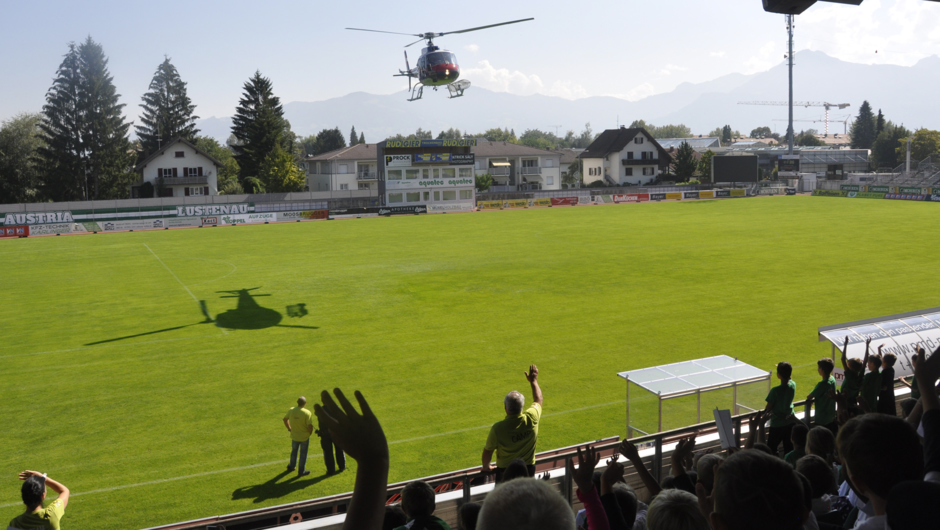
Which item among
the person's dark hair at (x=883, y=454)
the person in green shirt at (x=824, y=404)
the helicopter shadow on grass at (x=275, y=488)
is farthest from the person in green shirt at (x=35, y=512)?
the person in green shirt at (x=824, y=404)

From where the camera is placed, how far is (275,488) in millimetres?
11125

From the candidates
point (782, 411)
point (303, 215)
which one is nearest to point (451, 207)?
point (303, 215)

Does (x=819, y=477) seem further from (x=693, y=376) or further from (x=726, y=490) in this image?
(x=693, y=376)

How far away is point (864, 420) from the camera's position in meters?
3.25

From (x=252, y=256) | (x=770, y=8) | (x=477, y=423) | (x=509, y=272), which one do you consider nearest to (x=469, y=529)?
(x=770, y=8)

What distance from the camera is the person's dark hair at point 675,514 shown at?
A: 10.9 ft

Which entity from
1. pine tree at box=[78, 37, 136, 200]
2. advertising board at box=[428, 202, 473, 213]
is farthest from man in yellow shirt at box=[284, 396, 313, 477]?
pine tree at box=[78, 37, 136, 200]

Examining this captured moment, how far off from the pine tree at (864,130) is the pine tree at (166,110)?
141 meters

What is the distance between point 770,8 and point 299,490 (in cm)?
945

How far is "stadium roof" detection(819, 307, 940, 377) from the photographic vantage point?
1166 cm

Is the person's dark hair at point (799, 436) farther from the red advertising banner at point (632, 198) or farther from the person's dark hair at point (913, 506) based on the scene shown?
the red advertising banner at point (632, 198)

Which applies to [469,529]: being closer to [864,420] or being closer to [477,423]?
[864,420]

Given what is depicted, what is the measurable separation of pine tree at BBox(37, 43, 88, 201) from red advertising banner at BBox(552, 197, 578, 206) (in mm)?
52473

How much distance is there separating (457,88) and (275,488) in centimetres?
2844
